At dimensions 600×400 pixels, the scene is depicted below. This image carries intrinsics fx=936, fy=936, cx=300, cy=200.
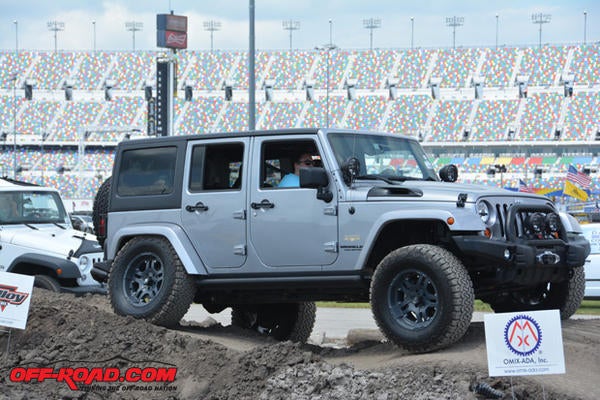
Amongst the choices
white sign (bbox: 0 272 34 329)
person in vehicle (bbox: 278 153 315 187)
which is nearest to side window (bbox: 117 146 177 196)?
person in vehicle (bbox: 278 153 315 187)

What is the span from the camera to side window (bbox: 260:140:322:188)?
873 centimetres

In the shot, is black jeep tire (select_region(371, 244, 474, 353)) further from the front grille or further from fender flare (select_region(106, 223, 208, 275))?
fender flare (select_region(106, 223, 208, 275))

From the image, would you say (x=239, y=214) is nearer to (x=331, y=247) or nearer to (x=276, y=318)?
(x=331, y=247)

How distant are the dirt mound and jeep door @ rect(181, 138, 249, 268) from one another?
86 centimetres

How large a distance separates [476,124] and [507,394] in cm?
6350

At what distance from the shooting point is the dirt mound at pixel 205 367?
6.82 meters

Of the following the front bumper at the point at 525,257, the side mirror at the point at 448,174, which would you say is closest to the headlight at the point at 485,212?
the front bumper at the point at 525,257

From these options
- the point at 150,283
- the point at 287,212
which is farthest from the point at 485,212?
the point at 150,283

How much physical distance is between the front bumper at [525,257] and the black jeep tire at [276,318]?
3026 mm

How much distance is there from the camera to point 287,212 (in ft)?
27.8

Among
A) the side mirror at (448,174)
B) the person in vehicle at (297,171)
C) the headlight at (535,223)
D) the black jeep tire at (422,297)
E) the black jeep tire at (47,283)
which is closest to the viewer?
the black jeep tire at (422,297)

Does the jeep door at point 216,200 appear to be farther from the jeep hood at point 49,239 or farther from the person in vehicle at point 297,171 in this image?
the jeep hood at point 49,239

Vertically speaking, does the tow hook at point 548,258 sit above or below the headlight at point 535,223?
below

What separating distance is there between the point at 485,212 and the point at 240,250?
2367mm
